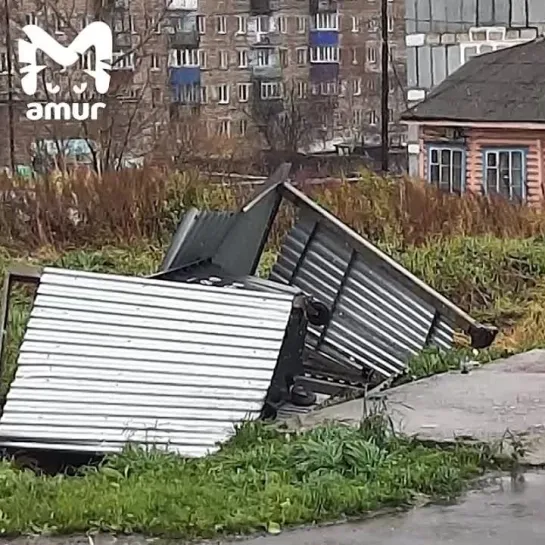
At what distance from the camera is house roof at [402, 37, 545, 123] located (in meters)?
31.4

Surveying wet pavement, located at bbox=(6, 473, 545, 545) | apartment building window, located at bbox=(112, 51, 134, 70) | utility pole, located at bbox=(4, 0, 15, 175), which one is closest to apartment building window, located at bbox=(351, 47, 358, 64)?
apartment building window, located at bbox=(112, 51, 134, 70)

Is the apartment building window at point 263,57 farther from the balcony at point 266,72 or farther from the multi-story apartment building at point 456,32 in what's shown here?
the multi-story apartment building at point 456,32

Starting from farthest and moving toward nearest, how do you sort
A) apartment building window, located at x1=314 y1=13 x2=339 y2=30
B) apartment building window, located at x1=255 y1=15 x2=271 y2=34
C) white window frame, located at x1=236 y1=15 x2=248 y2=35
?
apartment building window, located at x1=314 y1=13 x2=339 y2=30 < apartment building window, located at x1=255 y1=15 x2=271 y2=34 < white window frame, located at x1=236 y1=15 x2=248 y2=35

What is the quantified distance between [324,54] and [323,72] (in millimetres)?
740

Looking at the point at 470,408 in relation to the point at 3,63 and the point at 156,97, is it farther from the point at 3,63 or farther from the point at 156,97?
the point at 156,97

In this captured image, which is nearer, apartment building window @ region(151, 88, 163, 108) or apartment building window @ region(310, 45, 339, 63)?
apartment building window @ region(151, 88, 163, 108)

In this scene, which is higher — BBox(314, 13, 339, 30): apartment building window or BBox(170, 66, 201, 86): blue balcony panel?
BBox(314, 13, 339, 30): apartment building window

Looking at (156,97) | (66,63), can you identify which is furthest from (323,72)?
(66,63)

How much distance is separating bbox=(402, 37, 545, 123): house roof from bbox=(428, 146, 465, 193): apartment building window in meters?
0.80

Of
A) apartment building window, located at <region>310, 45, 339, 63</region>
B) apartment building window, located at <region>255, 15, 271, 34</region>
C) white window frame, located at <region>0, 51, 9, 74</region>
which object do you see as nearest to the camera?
white window frame, located at <region>0, 51, 9, 74</region>

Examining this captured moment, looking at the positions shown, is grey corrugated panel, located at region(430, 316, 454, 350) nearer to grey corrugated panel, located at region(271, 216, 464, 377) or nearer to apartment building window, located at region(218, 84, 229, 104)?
grey corrugated panel, located at region(271, 216, 464, 377)

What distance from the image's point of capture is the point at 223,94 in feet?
134

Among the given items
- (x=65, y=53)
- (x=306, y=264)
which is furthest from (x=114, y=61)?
(x=306, y=264)

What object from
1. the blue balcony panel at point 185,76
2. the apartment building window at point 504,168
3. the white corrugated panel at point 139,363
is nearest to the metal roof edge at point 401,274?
the white corrugated panel at point 139,363
